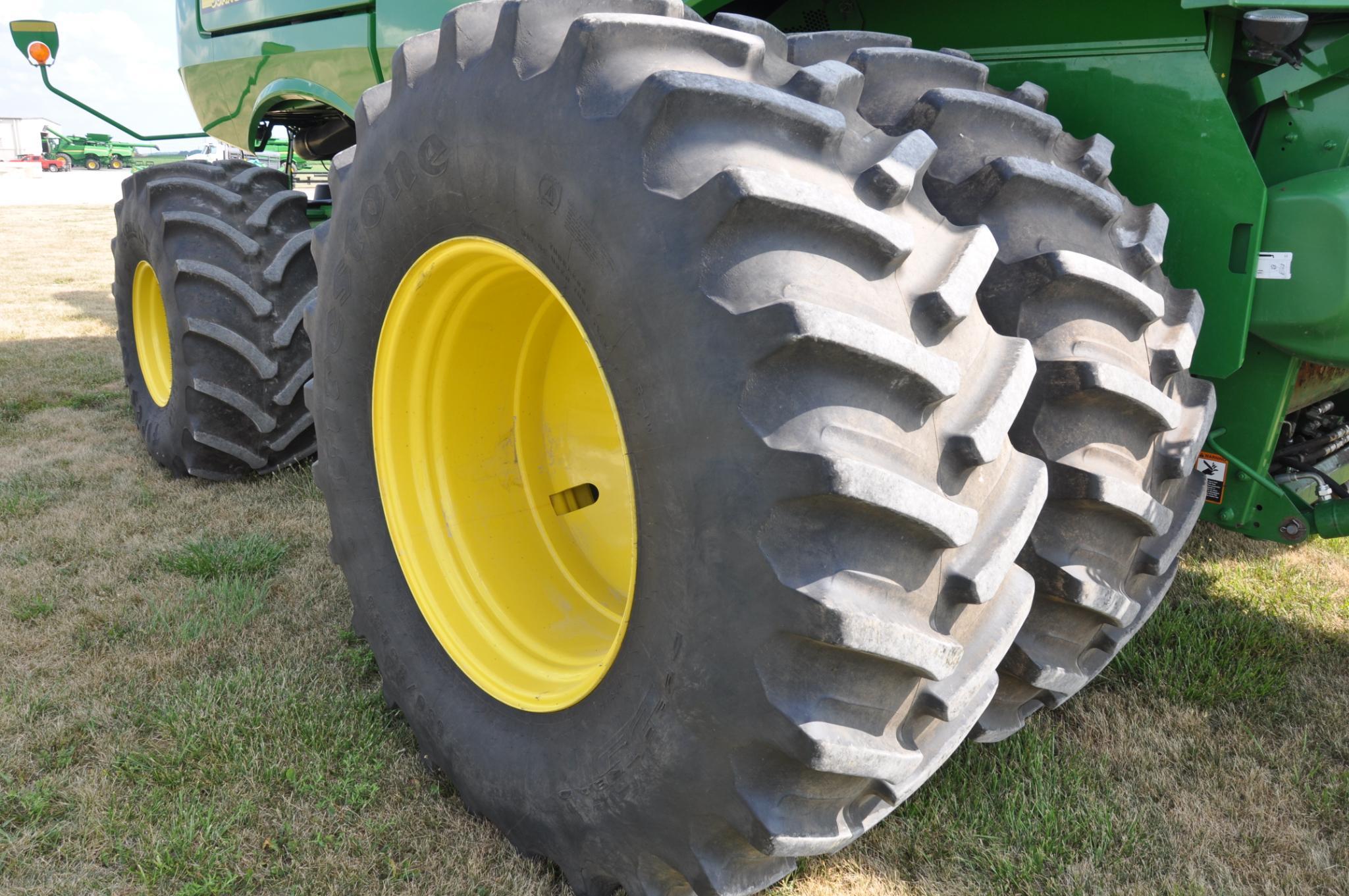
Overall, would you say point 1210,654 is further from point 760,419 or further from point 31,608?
point 31,608

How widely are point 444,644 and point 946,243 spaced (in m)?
1.23

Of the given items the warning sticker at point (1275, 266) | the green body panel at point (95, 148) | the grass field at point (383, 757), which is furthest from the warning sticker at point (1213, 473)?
the green body panel at point (95, 148)

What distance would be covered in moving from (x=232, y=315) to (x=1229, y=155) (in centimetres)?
299

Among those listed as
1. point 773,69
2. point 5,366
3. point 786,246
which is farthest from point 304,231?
point 5,366

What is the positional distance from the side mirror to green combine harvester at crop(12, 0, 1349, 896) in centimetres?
377

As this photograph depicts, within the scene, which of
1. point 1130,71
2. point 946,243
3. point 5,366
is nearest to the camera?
point 946,243

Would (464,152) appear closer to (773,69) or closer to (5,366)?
(773,69)

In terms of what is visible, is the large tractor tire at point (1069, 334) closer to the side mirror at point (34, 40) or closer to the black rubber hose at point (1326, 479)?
the black rubber hose at point (1326, 479)

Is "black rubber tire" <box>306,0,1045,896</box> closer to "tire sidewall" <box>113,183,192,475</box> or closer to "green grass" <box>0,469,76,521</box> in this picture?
"tire sidewall" <box>113,183,192,475</box>

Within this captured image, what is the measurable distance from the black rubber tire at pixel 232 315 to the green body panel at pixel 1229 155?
2.04 m

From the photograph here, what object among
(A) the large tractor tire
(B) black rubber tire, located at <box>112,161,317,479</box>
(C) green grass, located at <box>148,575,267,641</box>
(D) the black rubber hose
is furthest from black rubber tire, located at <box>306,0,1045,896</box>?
(B) black rubber tire, located at <box>112,161,317,479</box>

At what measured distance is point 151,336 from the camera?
429 cm

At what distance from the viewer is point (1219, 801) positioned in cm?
195

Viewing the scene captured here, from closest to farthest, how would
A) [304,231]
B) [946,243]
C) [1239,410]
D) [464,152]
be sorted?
[946,243] → [464,152] → [1239,410] → [304,231]
